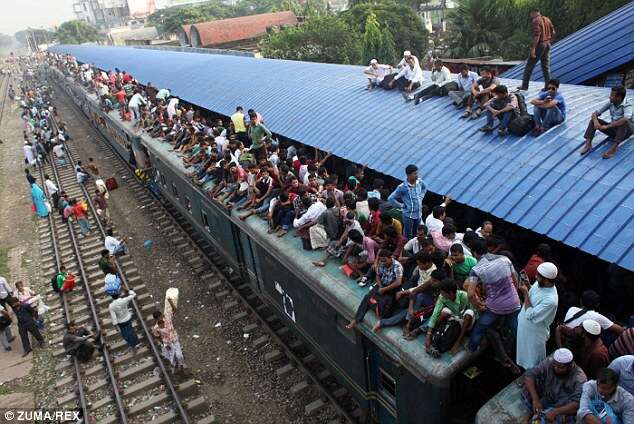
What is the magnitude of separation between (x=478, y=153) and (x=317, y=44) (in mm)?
31451

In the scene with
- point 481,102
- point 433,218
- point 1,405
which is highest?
point 481,102

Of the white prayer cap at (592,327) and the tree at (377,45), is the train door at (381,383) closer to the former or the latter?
the white prayer cap at (592,327)

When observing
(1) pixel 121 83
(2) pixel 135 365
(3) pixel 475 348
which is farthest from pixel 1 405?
(1) pixel 121 83

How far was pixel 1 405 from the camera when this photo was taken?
394 inches

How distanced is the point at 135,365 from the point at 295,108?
8631 millimetres

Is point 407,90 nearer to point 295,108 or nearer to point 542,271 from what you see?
point 295,108

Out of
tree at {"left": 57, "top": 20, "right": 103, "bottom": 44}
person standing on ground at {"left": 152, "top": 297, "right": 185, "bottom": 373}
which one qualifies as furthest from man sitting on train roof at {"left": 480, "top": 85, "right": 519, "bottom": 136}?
tree at {"left": 57, "top": 20, "right": 103, "bottom": 44}

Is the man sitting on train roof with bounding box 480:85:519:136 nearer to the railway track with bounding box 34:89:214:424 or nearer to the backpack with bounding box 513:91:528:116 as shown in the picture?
the backpack with bounding box 513:91:528:116

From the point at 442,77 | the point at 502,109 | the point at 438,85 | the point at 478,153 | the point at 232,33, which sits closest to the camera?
the point at 502,109

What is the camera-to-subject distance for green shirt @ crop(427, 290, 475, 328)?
18.1 ft

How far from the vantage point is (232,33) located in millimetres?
52781

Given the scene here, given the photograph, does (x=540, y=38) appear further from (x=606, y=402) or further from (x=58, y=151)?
(x=58, y=151)

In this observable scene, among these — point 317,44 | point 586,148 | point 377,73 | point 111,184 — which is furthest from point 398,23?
point 586,148

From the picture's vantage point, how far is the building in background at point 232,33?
5191 centimetres
